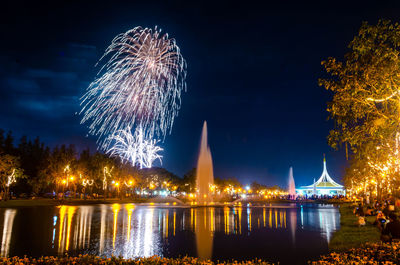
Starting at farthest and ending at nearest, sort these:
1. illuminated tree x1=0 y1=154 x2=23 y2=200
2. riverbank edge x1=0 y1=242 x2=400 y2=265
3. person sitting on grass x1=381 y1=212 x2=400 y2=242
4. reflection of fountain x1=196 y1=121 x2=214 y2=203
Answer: reflection of fountain x1=196 y1=121 x2=214 y2=203, illuminated tree x1=0 y1=154 x2=23 y2=200, person sitting on grass x1=381 y1=212 x2=400 y2=242, riverbank edge x1=0 y1=242 x2=400 y2=265

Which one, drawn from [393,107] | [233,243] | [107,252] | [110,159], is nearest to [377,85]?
[393,107]

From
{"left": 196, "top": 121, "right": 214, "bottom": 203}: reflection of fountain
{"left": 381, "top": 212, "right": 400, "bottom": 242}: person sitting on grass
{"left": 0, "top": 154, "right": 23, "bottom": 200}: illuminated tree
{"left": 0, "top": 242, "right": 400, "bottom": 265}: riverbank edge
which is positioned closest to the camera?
{"left": 0, "top": 242, "right": 400, "bottom": 265}: riverbank edge

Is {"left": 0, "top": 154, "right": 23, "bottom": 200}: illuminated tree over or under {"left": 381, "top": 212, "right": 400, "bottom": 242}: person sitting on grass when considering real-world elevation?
over

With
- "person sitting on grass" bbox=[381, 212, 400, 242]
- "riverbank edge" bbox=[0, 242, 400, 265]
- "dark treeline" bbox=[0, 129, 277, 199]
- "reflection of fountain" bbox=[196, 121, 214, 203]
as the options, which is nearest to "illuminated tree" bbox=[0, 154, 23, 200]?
"dark treeline" bbox=[0, 129, 277, 199]

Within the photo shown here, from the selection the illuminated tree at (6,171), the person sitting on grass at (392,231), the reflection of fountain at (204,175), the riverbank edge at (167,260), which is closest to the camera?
the riverbank edge at (167,260)

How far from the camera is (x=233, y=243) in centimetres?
1603

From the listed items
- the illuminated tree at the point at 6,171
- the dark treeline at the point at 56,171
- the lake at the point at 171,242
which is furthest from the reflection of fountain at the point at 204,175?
the lake at the point at 171,242

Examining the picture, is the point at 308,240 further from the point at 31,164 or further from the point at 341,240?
the point at 31,164

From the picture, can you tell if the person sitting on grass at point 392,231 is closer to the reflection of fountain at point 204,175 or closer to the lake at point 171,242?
the lake at point 171,242

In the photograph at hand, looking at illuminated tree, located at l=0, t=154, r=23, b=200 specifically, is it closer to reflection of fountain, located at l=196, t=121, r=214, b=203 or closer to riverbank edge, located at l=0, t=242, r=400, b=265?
reflection of fountain, located at l=196, t=121, r=214, b=203

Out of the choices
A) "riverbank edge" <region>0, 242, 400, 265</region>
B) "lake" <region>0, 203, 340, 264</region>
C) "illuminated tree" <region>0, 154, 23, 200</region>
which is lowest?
"lake" <region>0, 203, 340, 264</region>

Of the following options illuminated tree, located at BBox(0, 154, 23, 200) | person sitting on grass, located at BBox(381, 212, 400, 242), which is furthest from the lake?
illuminated tree, located at BBox(0, 154, 23, 200)

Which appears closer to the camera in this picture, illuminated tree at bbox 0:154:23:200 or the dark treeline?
illuminated tree at bbox 0:154:23:200

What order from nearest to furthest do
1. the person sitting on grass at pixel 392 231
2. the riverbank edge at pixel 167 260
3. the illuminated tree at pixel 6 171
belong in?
the riverbank edge at pixel 167 260, the person sitting on grass at pixel 392 231, the illuminated tree at pixel 6 171
